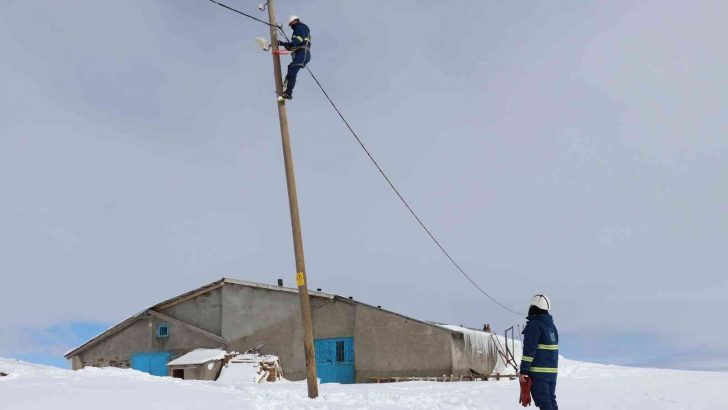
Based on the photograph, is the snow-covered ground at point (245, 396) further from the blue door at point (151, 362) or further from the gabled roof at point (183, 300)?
the blue door at point (151, 362)

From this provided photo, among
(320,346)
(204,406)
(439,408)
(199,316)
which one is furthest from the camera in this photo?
(199,316)

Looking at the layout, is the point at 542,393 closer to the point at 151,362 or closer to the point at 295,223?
the point at 295,223

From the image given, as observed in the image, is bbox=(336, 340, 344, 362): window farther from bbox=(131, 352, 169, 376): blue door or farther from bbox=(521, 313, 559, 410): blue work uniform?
A: bbox=(521, 313, 559, 410): blue work uniform

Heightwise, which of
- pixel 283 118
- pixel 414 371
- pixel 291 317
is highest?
pixel 283 118

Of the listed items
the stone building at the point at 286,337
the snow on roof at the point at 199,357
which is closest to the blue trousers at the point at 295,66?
the stone building at the point at 286,337

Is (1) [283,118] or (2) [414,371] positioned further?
(2) [414,371]

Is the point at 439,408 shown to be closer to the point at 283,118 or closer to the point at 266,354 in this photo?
the point at 283,118

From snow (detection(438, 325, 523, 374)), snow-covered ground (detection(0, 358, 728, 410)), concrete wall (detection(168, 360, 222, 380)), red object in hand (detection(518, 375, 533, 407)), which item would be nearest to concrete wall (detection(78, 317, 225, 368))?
concrete wall (detection(168, 360, 222, 380))

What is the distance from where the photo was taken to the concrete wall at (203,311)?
32.5m

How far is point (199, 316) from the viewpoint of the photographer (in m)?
33.0

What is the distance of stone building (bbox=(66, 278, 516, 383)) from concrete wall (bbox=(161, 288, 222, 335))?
2.1 inches

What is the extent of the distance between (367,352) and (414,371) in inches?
96.9

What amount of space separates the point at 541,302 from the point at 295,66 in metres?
7.89

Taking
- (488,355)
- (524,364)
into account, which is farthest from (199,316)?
(524,364)
